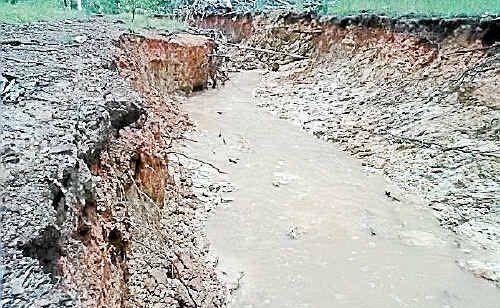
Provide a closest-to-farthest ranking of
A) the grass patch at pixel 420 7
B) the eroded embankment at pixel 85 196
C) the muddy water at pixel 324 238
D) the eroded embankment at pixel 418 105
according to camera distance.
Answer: the eroded embankment at pixel 85 196 < the muddy water at pixel 324 238 < the eroded embankment at pixel 418 105 < the grass patch at pixel 420 7

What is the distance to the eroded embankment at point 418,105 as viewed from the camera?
5.96 meters

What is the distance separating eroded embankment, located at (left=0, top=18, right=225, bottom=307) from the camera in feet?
Result: 6.53

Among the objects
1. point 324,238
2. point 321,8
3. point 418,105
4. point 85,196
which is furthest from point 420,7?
point 85,196

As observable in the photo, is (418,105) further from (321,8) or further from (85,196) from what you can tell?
(321,8)

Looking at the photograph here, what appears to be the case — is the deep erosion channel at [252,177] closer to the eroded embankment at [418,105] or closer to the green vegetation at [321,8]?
the eroded embankment at [418,105]

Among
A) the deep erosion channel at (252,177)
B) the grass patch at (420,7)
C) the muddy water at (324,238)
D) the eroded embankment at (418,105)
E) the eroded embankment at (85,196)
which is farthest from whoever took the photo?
the grass patch at (420,7)

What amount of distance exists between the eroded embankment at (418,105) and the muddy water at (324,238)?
1.09 ft

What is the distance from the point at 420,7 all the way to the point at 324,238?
6.99 m

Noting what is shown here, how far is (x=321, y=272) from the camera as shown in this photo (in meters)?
4.63

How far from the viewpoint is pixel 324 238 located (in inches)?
206

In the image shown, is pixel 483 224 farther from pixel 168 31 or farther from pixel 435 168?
pixel 168 31

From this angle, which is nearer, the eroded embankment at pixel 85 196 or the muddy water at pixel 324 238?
the eroded embankment at pixel 85 196

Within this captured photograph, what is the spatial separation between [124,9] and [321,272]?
17131 mm

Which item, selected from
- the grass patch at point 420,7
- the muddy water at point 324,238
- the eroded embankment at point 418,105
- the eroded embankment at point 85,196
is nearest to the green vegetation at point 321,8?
the grass patch at point 420,7
